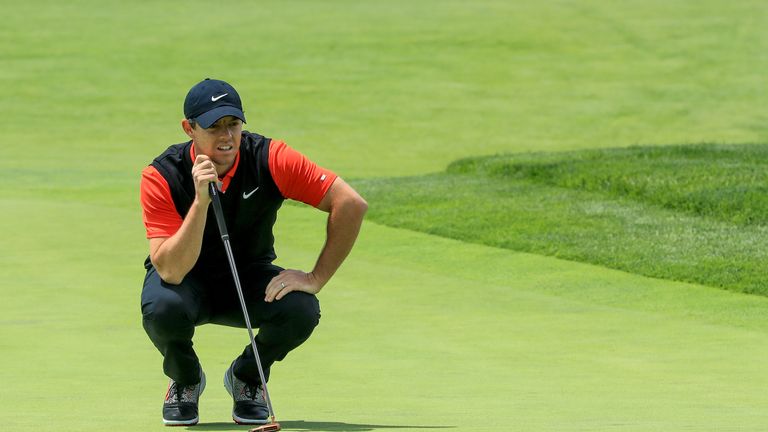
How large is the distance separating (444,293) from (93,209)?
5.00 meters

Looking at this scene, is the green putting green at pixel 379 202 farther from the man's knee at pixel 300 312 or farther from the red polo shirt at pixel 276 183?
the red polo shirt at pixel 276 183

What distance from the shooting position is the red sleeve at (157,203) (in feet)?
18.7

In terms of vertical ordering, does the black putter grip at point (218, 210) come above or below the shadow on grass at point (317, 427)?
above

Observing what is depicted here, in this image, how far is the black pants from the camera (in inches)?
225

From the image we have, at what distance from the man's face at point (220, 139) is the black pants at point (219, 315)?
0.51m

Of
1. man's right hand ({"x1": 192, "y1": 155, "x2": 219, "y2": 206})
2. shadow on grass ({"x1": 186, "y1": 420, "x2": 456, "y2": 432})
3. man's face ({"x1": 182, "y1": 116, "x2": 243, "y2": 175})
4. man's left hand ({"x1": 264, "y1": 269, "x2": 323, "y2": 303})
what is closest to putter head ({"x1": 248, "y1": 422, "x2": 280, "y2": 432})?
shadow on grass ({"x1": 186, "y1": 420, "x2": 456, "y2": 432})

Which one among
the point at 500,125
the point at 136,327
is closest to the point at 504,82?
the point at 500,125

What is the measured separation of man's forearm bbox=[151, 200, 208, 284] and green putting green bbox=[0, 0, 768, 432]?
588 millimetres

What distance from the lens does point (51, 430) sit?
5344 millimetres

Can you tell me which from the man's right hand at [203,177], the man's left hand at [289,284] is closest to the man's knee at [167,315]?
the man's left hand at [289,284]

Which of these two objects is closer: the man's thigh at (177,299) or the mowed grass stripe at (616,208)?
the man's thigh at (177,299)

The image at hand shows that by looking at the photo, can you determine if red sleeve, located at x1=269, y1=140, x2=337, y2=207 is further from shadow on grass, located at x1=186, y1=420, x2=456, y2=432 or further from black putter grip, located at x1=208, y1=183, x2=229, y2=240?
shadow on grass, located at x1=186, y1=420, x2=456, y2=432

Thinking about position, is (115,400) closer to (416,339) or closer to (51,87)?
(416,339)

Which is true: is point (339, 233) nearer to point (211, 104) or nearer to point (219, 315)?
point (219, 315)
